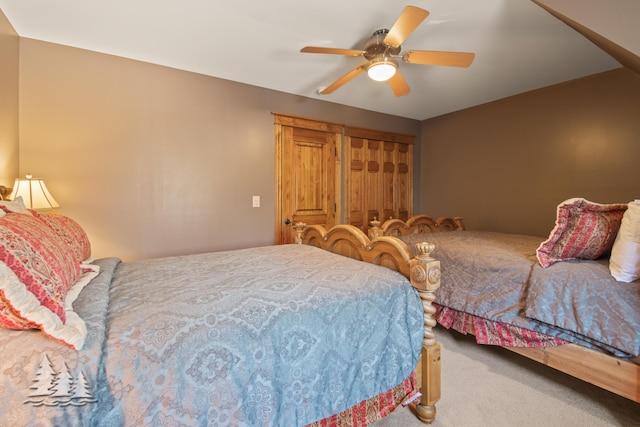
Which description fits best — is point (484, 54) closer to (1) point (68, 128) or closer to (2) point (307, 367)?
(2) point (307, 367)

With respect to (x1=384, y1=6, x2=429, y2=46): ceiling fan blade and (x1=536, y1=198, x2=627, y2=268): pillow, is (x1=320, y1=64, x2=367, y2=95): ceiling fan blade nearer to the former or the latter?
(x1=384, y1=6, x2=429, y2=46): ceiling fan blade

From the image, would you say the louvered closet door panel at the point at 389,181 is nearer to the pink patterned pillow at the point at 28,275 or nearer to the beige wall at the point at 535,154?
the beige wall at the point at 535,154

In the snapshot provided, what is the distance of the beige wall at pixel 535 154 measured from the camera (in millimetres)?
2734

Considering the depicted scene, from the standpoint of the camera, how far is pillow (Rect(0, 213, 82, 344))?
0.75m

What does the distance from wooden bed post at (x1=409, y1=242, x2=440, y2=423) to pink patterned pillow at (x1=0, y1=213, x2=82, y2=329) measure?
4.60 feet

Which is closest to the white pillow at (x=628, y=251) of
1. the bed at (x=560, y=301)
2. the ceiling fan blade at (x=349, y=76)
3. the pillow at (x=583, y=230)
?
the bed at (x=560, y=301)

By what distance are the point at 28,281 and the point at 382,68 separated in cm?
225

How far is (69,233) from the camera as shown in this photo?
4.70 ft

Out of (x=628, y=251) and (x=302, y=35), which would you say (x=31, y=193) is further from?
(x=628, y=251)

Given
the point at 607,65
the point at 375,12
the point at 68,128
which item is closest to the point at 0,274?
the point at 68,128

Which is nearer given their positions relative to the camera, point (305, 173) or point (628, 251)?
point (628, 251)

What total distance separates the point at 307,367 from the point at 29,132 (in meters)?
2.72

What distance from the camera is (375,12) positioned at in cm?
188

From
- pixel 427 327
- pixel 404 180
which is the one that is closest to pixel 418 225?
pixel 404 180
